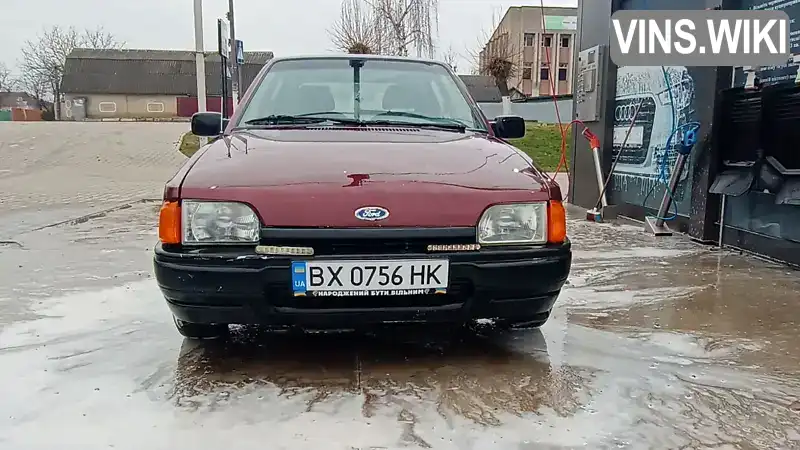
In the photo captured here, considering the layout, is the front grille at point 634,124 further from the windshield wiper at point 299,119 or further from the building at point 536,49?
the building at point 536,49

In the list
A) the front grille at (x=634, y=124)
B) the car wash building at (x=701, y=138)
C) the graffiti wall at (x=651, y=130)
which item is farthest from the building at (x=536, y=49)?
the graffiti wall at (x=651, y=130)

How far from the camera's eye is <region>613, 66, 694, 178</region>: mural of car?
6.45 metres

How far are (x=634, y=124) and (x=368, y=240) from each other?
5693 millimetres

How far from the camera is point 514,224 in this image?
2.74m

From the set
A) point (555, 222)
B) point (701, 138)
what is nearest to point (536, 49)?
point (701, 138)

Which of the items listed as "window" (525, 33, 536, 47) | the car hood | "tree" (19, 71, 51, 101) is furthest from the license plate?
"tree" (19, 71, 51, 101)

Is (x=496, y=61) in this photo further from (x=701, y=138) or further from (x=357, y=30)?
(x=701, y=138)

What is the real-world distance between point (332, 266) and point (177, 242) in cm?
63

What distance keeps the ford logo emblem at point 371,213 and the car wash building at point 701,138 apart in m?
3.33

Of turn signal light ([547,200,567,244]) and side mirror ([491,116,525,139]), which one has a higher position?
side mirror ([491,116,525,139])

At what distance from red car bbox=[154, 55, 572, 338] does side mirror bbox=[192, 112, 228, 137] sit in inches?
37.1

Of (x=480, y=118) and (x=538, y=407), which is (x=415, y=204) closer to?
(x=538, y=407)

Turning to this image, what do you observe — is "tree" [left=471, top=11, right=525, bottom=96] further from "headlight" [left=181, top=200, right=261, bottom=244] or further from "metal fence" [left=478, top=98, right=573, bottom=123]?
"headlight" [left=181, top=200, right=261, bottom=244]

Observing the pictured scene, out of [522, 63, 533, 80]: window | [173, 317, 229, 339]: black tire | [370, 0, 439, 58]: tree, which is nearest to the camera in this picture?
[173, 317, 229, 339]: black tire
